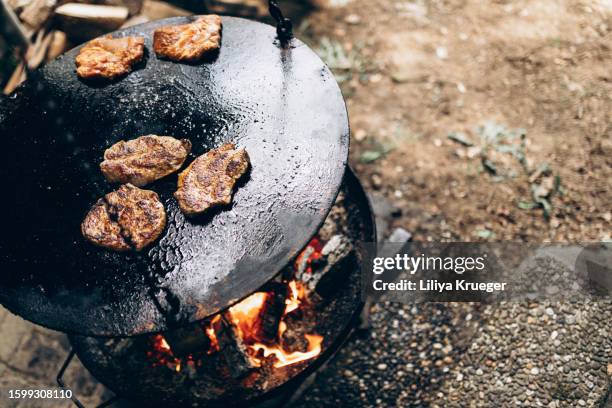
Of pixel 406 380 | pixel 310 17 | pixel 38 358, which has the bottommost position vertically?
pixel 406 380

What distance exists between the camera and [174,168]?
7.66 feet

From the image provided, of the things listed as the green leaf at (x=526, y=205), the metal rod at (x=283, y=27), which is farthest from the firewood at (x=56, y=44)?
the green leaf at (x=526, y=205)

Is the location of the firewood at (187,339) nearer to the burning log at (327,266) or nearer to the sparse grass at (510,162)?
the burning log at (327,266)

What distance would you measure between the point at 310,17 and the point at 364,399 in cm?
445

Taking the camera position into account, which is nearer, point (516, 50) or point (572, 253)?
point (572, 253)

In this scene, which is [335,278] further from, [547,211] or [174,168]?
[547,211]

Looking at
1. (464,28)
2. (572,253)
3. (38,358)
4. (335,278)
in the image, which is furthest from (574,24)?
(38,358)

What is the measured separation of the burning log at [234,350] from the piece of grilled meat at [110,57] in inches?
69.3

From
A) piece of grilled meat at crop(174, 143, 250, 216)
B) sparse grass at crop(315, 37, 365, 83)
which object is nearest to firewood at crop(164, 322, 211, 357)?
piece of grilled meat at crop(174, 143, 250, 216)

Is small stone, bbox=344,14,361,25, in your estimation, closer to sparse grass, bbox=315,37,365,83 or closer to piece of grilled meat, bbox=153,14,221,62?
sparse grass, bbox=315,37,365,83

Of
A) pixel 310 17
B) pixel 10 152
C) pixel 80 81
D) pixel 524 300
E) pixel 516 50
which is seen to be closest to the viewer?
pixel 10 152

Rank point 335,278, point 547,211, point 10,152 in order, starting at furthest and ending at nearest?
point 547,211, point 335,278, point 10,152

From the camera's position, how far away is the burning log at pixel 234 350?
2.94 metres

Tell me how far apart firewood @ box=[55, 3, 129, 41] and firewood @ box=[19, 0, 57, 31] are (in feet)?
0.31
